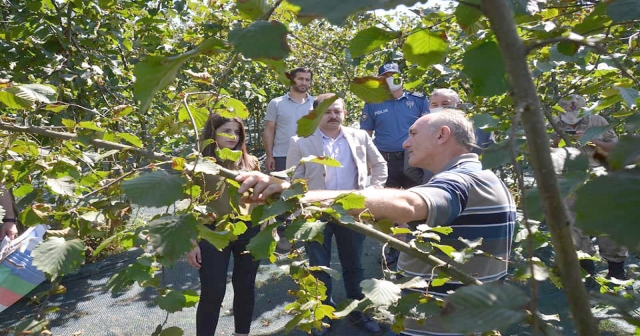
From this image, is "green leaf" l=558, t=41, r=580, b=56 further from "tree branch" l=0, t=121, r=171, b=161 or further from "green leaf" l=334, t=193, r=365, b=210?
"tree branch" l=0, t=121, r=171, b=161

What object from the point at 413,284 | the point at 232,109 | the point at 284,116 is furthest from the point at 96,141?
the point at 284,116

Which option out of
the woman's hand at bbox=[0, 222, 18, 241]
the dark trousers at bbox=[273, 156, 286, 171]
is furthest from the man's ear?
the dark trousers at bbox=[273, 156, 286, 171]

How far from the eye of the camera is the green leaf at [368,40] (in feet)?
2.83

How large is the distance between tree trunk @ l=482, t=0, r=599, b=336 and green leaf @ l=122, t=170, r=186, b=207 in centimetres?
55

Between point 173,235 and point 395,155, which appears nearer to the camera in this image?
point 173,235

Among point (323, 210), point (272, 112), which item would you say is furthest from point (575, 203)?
point (272, 112)

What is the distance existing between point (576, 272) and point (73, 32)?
420 centimetres

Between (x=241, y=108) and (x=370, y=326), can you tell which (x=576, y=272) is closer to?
(x=241, y=108)

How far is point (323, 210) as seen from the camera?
1.10 metres

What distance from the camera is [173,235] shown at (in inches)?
33.9

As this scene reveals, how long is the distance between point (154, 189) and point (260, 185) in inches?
14.6

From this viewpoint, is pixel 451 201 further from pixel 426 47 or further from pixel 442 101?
pixel 442 101

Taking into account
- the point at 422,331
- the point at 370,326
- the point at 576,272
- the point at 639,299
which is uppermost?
the point at 576,272

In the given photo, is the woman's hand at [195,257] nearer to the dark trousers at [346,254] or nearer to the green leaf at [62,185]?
the dark trousers at [346,254]
